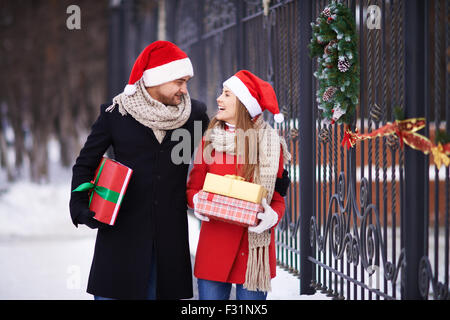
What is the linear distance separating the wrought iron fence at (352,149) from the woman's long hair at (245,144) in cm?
71

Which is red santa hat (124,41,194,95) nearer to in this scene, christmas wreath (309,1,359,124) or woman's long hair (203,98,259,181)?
woman's long hair (203,98,259,181)

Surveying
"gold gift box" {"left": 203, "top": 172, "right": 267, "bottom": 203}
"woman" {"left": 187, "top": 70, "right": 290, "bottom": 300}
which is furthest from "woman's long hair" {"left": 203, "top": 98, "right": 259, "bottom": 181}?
"gold gift box" {"left": 203, "top": 172, "right": 267, "bottom": 203}

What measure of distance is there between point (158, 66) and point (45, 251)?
182 inches

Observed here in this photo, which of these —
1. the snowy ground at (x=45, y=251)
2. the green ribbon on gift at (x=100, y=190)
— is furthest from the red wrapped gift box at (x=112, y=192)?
the snowy ground at (x=45, y=251)

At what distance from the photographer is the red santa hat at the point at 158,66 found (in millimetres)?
3176

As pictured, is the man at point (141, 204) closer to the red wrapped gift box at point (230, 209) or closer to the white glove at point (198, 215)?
the white glove at point (198, 215)

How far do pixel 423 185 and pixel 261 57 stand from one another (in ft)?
10.2

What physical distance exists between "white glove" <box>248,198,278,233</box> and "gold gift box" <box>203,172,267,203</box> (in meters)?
0.05

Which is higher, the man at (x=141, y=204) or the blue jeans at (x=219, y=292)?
the man at (x=141, y=204)

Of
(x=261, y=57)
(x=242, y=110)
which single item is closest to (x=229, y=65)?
(x=261, y=57)

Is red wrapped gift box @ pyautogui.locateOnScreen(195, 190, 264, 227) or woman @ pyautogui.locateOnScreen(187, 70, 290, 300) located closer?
red wrapped gift box @ pyautogui.locateOnScreen(195, 190, 264, 227)

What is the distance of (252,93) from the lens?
3176mm

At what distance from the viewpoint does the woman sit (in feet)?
10.1
